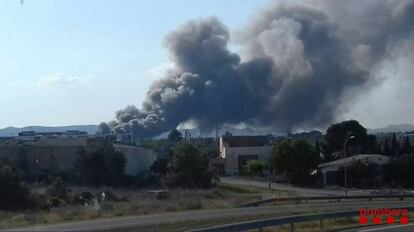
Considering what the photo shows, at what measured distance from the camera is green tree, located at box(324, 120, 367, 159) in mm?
106812

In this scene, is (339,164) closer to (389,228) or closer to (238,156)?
(238,156)

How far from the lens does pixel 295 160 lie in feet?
278

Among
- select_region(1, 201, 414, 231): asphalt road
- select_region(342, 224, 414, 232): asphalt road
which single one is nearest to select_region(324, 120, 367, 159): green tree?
select_region(1, 201, 414, 231): asphalt road

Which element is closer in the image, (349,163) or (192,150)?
(192,150)

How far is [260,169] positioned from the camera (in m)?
101

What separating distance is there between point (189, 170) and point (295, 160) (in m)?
17.0

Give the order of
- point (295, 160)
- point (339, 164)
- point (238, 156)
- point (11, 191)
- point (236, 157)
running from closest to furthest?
point (11, 191) < point (339, 164) < point (295, 160) < point (238, 156) < point (236, 157)

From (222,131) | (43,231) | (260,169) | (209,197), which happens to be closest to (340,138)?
(260,169)

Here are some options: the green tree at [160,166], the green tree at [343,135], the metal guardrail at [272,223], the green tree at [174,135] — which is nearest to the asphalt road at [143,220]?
the metal guardrail at [272,223]

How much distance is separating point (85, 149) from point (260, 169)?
104 ft

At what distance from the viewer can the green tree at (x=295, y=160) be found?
278 feet

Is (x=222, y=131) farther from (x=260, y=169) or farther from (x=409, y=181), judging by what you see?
(x=409, y=181)

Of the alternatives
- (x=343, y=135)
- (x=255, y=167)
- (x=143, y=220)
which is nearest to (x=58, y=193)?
(x=143, y=220)

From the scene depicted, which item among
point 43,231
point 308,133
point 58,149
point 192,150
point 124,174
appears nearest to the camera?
point 43,231
